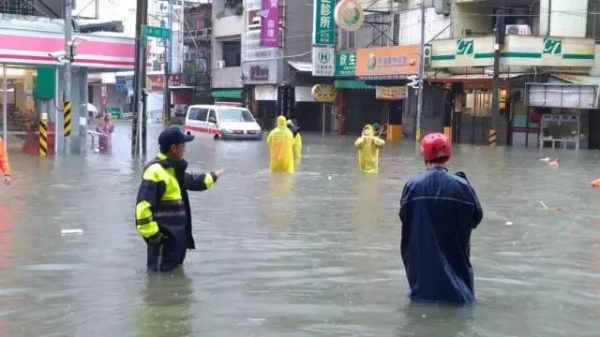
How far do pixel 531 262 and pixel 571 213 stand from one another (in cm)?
472

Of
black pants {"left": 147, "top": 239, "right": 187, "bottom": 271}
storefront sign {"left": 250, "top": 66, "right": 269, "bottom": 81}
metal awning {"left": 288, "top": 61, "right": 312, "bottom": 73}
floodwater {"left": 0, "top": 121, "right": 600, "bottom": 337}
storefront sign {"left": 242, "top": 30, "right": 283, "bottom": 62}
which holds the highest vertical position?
storefront sign {"left": 242, "top": 30, "right": 283, "bottom": 62}

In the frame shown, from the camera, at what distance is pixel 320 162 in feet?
80.9

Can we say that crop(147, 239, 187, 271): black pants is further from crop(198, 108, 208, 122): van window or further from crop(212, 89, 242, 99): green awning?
crop(212, 89, 242, 99): green awning

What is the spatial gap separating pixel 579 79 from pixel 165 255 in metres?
31.2

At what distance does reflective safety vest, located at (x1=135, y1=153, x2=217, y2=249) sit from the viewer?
689 cm

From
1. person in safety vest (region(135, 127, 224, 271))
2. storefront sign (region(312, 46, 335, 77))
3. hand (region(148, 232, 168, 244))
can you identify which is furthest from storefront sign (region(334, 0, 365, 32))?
hand (region(148, 232, 168, 244))

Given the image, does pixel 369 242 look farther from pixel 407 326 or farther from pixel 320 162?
pixel 320 162

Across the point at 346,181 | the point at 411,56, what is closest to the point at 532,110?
the point at 411,56

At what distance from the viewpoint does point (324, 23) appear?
47.1 meters

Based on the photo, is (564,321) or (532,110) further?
(532,110)

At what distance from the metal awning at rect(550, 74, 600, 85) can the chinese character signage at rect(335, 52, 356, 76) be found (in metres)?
13.0

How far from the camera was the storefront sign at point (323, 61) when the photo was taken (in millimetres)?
47281

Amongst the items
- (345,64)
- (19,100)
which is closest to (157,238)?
(19,100)

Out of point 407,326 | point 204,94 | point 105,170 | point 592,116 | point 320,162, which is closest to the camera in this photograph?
point 407,326
